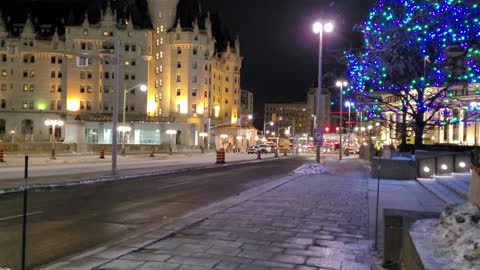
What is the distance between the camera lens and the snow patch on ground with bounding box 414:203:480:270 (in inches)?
180

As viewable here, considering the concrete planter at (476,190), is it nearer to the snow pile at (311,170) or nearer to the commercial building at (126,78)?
the snow pile at (311,170)

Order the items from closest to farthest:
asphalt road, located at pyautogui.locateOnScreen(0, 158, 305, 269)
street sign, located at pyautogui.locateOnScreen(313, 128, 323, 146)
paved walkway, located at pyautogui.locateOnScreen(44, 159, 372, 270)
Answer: paved walkway, located at pyautogui.locateOnScreen(44, 159, 372, 270)
asphalt road, located at pyautogui.locateOnScreen(0, 158, 305, 269)
street sign, located at pyautogui.locateOnScreen(313, 128, 323, 146)

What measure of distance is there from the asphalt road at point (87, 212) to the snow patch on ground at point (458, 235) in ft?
19.2

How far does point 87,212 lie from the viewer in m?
12.5

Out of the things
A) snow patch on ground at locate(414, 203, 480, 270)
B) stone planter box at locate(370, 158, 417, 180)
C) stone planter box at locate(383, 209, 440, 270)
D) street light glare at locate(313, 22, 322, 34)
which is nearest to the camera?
snow patch on ground at locate(414, 203, 480, 270)

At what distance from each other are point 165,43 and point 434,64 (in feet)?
250

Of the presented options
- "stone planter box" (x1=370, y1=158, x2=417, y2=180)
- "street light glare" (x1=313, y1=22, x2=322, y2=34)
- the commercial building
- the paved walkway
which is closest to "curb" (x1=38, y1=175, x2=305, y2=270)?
the paved walkway

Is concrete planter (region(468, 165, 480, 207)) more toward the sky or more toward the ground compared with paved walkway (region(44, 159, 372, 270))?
more toward the sky

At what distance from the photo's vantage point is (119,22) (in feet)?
315

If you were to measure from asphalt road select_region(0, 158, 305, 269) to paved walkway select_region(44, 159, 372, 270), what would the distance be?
99 centimetres

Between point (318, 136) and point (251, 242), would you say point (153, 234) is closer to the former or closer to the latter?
point (251, 242)

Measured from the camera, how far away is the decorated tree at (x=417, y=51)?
17.5m

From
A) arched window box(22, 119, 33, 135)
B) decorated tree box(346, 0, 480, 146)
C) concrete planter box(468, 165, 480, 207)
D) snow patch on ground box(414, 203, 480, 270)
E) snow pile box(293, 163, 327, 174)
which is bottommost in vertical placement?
snow pile box(293, 163, 327, 174)

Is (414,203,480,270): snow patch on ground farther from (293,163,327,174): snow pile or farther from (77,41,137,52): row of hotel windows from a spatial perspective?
(77,41,137,52): row of hotel windows
